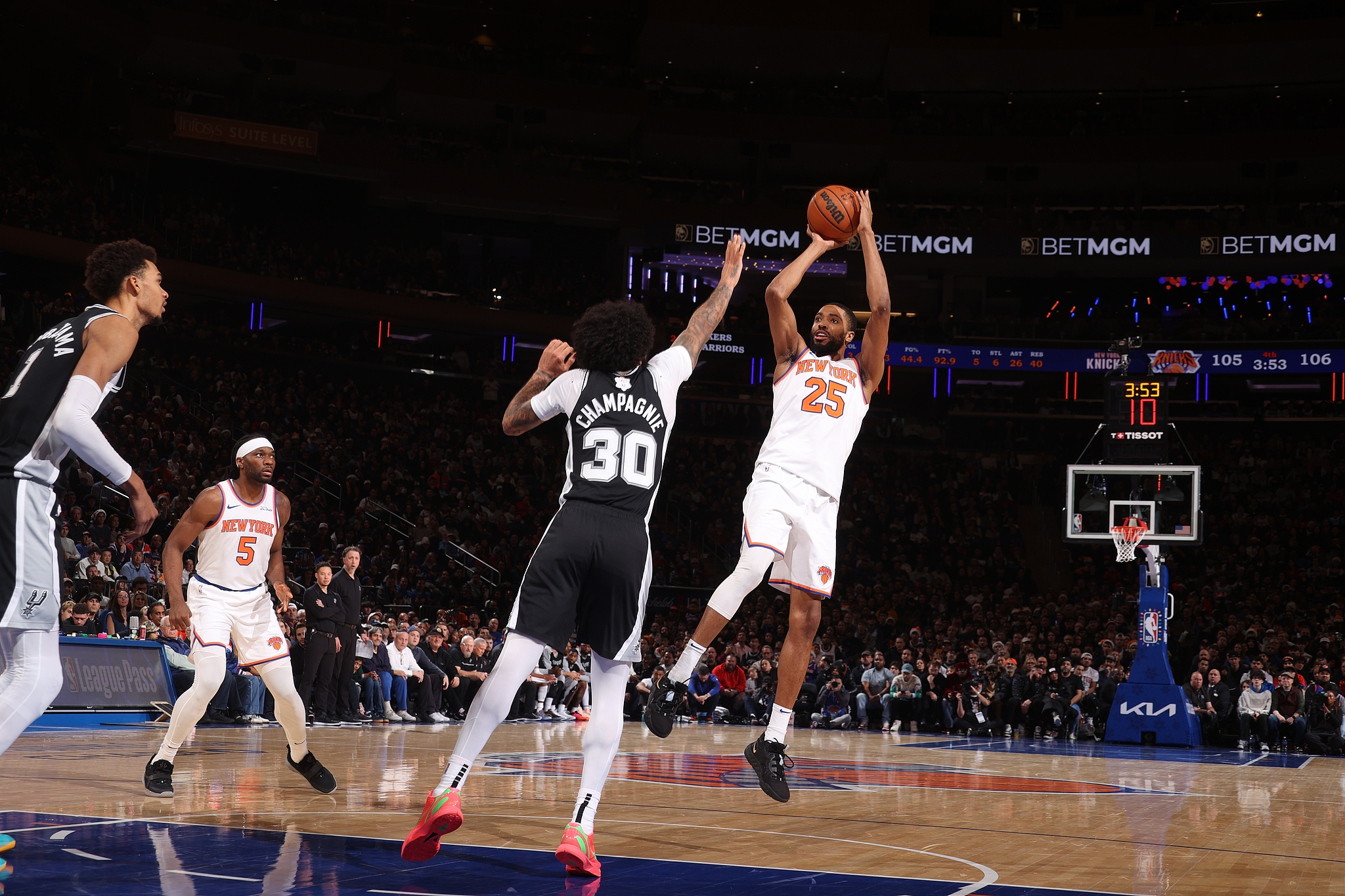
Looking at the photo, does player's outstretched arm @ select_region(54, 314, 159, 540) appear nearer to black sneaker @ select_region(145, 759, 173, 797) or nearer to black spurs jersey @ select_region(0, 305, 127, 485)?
black spurs jersey @ select_region(0, 305, 127, 485)

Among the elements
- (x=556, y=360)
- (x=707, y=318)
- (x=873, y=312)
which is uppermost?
(x=873, y=312)

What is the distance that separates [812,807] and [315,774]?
2762 mm

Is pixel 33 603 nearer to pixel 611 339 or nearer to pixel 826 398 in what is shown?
pixel 611 339

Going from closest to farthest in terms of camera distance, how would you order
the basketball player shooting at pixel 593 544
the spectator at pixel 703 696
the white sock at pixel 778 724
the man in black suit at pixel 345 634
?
the basketball player shooting at pixel 593 544, the white sock at pixel 778 724, the man in black suit at pixel 345 634, the spectator at pixel 703 696

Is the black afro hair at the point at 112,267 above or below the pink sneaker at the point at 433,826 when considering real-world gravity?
above

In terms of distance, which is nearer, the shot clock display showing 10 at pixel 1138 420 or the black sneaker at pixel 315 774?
the black sneaker at pixel 315 774

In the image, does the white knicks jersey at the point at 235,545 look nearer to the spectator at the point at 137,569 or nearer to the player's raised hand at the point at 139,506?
the player's raised hand at the point at 139,506

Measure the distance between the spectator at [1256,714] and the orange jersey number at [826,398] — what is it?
12531 millimetres

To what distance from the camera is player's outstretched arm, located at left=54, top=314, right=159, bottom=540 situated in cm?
439

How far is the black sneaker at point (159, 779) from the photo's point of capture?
261 inches

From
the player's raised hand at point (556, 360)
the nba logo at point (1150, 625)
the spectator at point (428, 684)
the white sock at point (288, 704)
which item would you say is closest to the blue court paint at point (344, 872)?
the white sock at point (288, 704)

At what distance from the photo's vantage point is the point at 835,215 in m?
6.79

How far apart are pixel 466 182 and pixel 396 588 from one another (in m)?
13.1

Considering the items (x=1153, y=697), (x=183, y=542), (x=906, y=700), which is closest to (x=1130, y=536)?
(x=1153, y=697)
